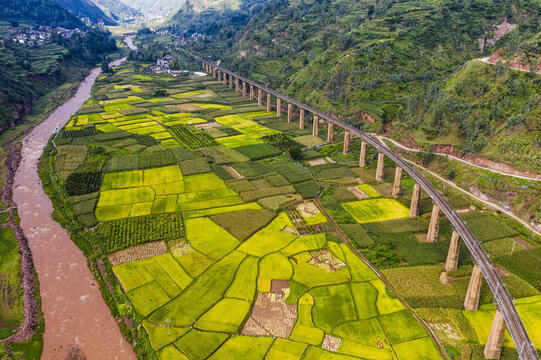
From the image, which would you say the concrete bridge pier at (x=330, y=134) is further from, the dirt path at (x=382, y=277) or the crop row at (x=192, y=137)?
the dirt path at (x=382, y=277)

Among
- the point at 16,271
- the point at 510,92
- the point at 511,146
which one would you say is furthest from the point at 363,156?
the point at 16,271

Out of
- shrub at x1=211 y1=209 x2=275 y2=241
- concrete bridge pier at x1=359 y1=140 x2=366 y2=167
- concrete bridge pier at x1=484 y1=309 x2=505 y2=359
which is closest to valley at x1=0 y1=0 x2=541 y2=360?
concrete bridge pier at x1=484 y1=309 x2=505 y2=359

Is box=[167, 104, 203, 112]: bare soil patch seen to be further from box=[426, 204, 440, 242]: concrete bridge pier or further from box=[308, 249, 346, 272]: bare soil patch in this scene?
box=[426, 204, 440, 242]: concrete bridge pier

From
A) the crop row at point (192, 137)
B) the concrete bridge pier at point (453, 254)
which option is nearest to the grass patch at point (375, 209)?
the concrete bridge pier at point (453, 254)

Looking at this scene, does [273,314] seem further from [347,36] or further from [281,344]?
[347,36]

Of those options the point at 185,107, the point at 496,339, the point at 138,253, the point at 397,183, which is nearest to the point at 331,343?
the point at 496,339
